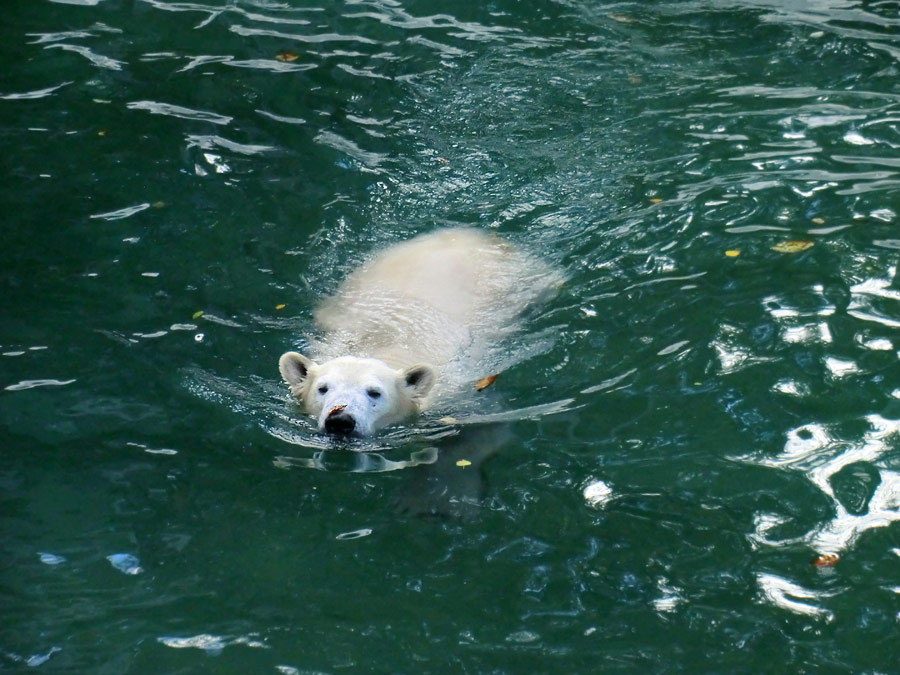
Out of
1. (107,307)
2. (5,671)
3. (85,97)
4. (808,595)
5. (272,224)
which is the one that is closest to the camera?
(5,671)

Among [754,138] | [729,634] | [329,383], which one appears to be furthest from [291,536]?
[754,138]

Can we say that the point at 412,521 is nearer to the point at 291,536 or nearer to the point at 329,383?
the point at 291,536

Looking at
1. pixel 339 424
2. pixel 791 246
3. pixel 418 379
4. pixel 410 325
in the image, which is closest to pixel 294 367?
pixel 339 424

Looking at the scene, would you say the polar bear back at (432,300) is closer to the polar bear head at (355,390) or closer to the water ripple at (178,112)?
the polar bear head at (355,390)

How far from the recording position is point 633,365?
6262 millimetres

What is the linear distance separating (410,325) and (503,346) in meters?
0.65

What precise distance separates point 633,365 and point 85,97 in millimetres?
6274

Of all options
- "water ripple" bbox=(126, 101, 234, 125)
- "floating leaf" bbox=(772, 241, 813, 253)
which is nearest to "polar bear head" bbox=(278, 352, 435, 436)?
"floating leaf" bbox=(772, 241, 813, 253)

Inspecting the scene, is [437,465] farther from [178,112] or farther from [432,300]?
[178,112]

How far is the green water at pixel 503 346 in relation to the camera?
4.45 m

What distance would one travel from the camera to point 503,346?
22.4 feet

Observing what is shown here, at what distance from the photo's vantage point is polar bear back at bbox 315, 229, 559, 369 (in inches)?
269

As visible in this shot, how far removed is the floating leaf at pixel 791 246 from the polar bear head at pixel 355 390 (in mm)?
2833

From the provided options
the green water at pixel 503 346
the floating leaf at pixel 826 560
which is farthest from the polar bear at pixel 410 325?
the floating leaf at pixel 826 560
